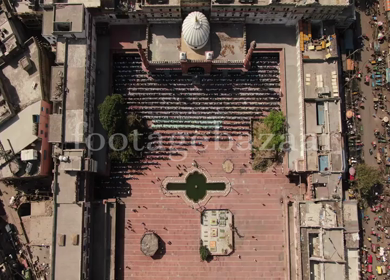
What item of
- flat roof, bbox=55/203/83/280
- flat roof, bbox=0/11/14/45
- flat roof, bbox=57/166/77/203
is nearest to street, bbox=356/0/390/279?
flat roof, bbox=55/203/83/280

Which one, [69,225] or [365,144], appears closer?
[69,225]

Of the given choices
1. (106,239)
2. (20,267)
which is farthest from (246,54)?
(20,267)

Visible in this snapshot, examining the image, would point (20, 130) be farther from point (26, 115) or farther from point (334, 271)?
point (334, 271)

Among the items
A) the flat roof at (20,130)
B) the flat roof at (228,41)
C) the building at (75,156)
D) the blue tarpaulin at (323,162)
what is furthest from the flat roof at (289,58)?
the flat roof at (20,130)

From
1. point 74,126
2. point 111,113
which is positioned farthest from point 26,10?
point 111,113

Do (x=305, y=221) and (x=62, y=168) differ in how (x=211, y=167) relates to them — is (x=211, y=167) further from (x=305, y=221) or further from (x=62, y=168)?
(x=62, y=168)

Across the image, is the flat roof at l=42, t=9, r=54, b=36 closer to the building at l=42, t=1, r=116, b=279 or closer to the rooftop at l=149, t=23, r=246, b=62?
the building at l=42, t=1, r=116, b=279

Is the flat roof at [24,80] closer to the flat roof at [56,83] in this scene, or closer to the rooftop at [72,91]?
the flat roof at [56,83]
